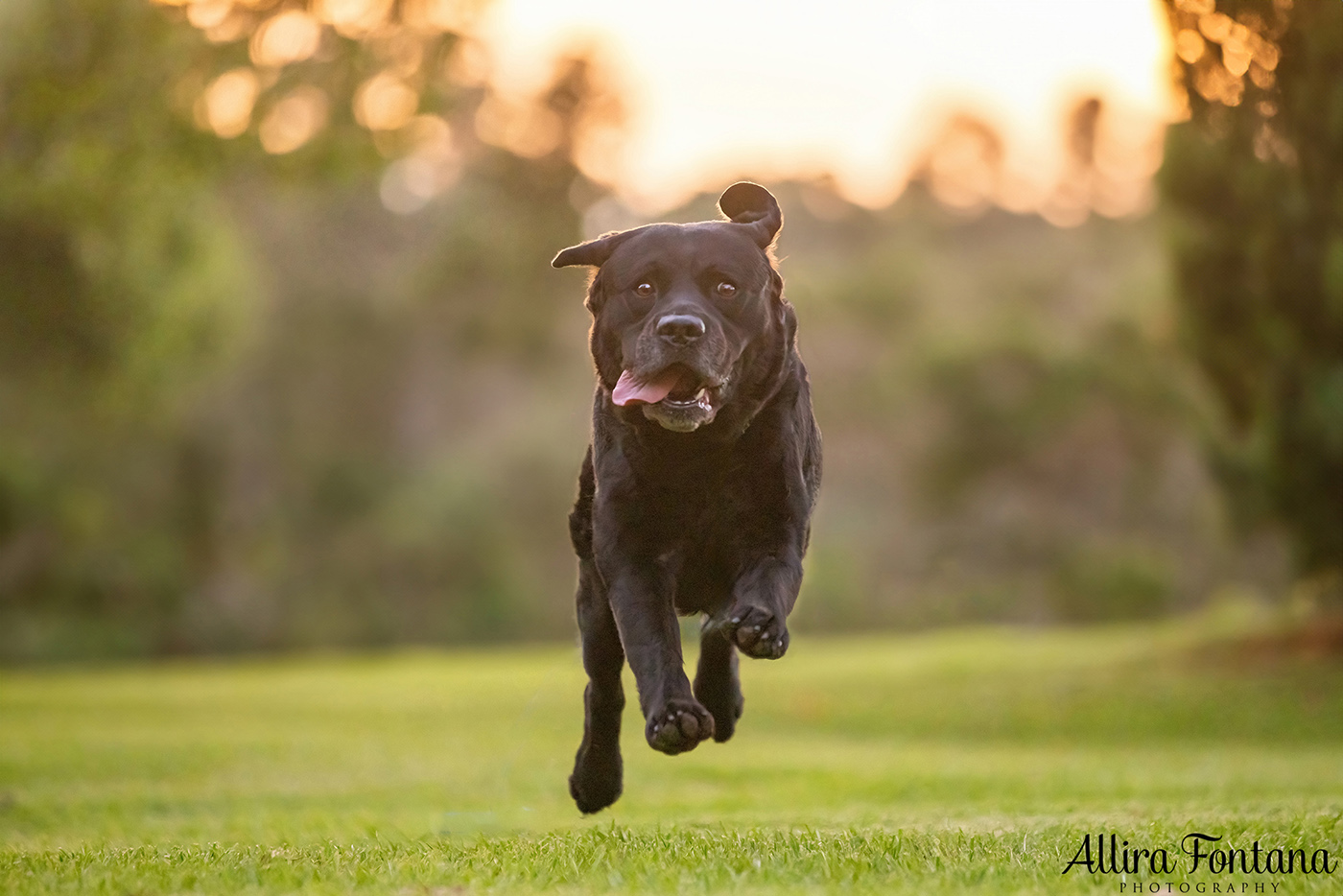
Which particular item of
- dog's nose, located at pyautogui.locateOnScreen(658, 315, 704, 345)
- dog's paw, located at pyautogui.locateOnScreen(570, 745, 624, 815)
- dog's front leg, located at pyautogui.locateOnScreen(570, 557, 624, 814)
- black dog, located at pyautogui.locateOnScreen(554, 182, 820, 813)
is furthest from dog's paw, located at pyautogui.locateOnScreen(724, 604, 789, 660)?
dog's paw, located at pyautogui.locateOnScreen(570, 745, 624, 815)

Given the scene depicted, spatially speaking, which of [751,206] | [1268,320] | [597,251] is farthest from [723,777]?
[1268,320]

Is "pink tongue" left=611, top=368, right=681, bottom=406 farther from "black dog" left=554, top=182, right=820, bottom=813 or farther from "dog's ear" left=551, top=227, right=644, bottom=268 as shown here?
"dog's ear" left=551, top=227, right=644, bottom=268

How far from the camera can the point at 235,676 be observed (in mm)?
27812

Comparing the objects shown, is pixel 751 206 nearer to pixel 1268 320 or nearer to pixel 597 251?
pixel 597 251

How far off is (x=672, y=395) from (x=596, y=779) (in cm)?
181

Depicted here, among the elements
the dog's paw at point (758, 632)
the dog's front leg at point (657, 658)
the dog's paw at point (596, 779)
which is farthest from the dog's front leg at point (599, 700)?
the dog's paw at point (758, 632)

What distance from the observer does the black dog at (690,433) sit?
4.95 meters

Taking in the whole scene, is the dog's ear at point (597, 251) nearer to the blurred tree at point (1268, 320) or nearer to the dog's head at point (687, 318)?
the dog's head at point (687, 318)

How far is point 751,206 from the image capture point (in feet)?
18.7

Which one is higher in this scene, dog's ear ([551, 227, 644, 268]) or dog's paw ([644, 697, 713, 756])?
dog's ear ([551, 227, 644, 268])

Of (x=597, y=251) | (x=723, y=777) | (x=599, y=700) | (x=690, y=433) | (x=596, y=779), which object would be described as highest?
(x=597, y=251)

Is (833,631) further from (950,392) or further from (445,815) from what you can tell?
(445,815)

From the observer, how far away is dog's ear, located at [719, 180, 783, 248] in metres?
5.59

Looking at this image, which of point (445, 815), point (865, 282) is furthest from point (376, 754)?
point (865, 282)
